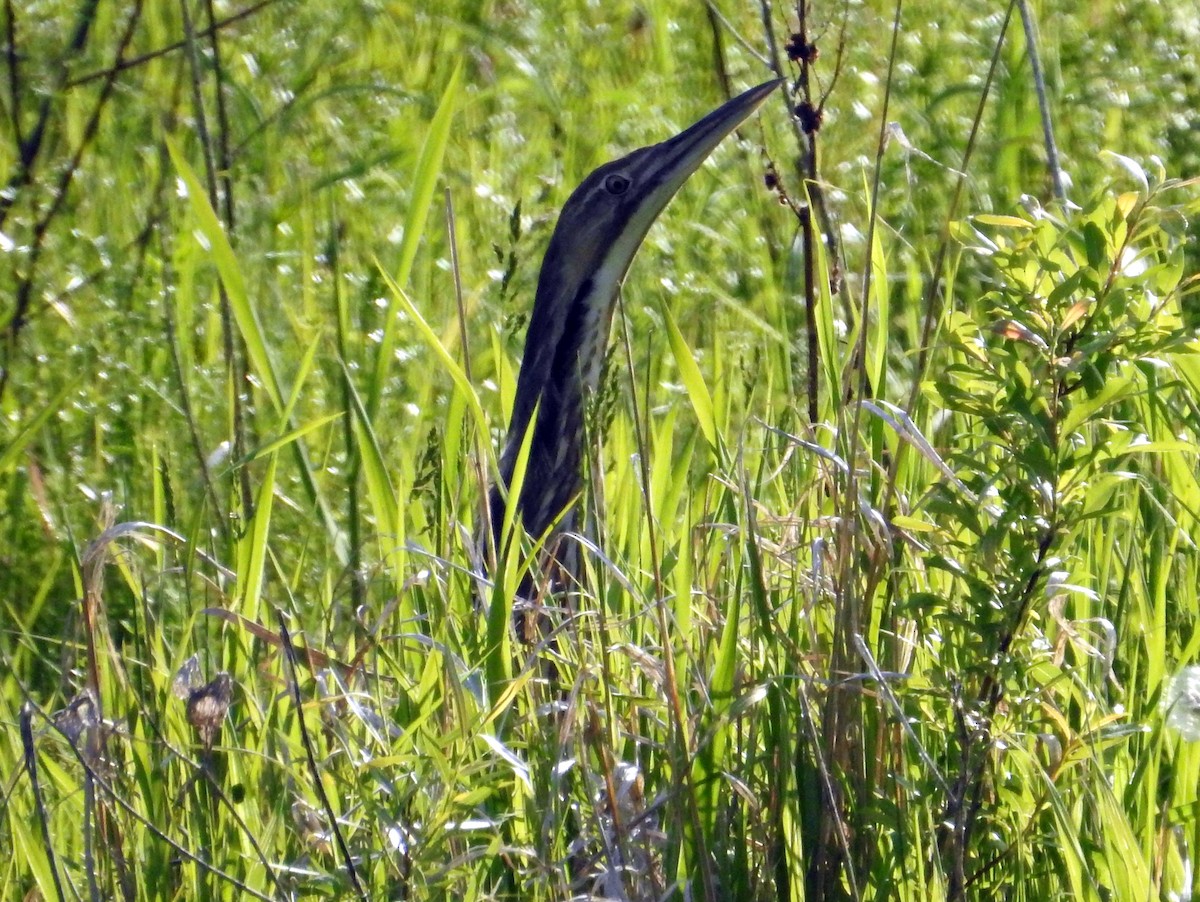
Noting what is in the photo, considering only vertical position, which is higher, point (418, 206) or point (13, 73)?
point (13, 73)

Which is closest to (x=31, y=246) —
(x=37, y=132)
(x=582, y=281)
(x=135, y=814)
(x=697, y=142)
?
(x=37, y=132)

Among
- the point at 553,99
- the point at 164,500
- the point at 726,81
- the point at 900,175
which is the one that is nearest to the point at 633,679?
the point at 164,500

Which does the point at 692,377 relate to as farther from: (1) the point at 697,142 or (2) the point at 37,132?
(2) the point at 37,132

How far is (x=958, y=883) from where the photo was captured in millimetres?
1927

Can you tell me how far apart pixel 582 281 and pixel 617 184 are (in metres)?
0.20

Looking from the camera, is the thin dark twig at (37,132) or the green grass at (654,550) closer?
the green grass at (654,550)

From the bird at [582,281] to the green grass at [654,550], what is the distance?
97mm

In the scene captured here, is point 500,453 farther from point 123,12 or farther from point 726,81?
point 123,12

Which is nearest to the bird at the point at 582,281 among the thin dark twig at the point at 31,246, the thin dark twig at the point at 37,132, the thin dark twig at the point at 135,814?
the thin dark twig at the point at 135,814

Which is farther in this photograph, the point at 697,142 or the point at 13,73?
the point at 13,73

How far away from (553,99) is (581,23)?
814 millimetres

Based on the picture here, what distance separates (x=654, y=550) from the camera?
1985 millimetres

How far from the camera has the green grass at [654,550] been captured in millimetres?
1925

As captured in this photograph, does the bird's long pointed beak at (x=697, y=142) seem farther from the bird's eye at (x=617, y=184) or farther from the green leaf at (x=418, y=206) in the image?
the green leaf at (x=418, y=206)
